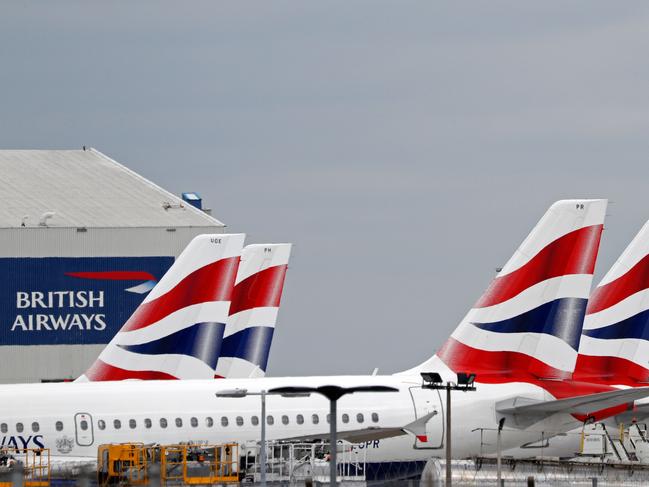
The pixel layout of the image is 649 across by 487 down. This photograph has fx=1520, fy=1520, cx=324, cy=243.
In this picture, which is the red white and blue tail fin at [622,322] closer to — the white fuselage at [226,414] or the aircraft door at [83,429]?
the white fuselage at [226,414]

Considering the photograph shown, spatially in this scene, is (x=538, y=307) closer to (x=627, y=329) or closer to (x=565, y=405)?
(x=565, y=405)

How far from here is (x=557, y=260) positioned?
49.1m

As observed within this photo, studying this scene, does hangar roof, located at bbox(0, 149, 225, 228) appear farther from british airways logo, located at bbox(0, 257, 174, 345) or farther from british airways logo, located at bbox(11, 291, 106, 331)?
british airways logo, located at bbox(11, 291, 106, 331)

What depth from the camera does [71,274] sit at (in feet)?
282

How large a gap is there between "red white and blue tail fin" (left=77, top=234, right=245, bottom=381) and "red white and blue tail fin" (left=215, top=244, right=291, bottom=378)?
8346mm

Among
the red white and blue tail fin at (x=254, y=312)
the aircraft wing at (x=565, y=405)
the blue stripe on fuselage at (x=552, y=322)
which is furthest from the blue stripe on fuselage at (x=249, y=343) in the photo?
the aircraft wing at (x=565, y=405)

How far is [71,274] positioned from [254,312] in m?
26.8

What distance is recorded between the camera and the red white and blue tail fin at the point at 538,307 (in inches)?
1907

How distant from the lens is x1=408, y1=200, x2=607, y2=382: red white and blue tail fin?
48.4 meters

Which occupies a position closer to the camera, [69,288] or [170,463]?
[170,463]

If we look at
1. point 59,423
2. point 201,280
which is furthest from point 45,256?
point 59,423

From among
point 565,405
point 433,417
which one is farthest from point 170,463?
point 565,405

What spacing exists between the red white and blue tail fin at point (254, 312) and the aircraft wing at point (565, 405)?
54.3 feet

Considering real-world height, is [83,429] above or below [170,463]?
above
